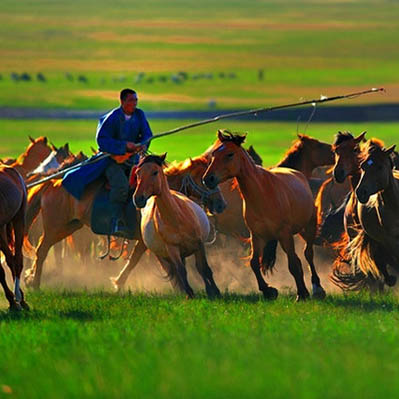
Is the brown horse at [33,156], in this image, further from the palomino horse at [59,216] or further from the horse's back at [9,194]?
the horse's back at [9,194]

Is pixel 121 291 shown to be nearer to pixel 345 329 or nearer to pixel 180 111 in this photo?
pixel 345 329

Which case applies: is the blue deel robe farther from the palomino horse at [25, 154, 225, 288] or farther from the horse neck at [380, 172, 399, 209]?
the horse neck at [380, 172, 399, 209]

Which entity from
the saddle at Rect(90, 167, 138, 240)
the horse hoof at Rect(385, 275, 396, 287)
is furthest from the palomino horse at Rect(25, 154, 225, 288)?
the horse hoof at Rect(385, 275, 396, 287)

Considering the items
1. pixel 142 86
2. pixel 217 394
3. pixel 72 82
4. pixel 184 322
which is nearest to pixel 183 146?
pixel 142 86

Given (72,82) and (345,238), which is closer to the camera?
(345,238)

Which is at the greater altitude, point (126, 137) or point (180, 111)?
point (126, 137)

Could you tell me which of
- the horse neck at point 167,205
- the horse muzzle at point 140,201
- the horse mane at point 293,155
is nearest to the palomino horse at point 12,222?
the horse muzzle at point 140,201

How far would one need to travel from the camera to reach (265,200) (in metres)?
16.6

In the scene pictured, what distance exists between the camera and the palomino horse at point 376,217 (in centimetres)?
1562

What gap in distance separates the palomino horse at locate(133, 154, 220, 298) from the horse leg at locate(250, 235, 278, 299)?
0.49m

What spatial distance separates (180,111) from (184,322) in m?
67.4

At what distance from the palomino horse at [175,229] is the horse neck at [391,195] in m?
2.18

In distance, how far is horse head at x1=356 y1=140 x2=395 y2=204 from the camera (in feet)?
51.0

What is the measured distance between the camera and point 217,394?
28.7 ft
